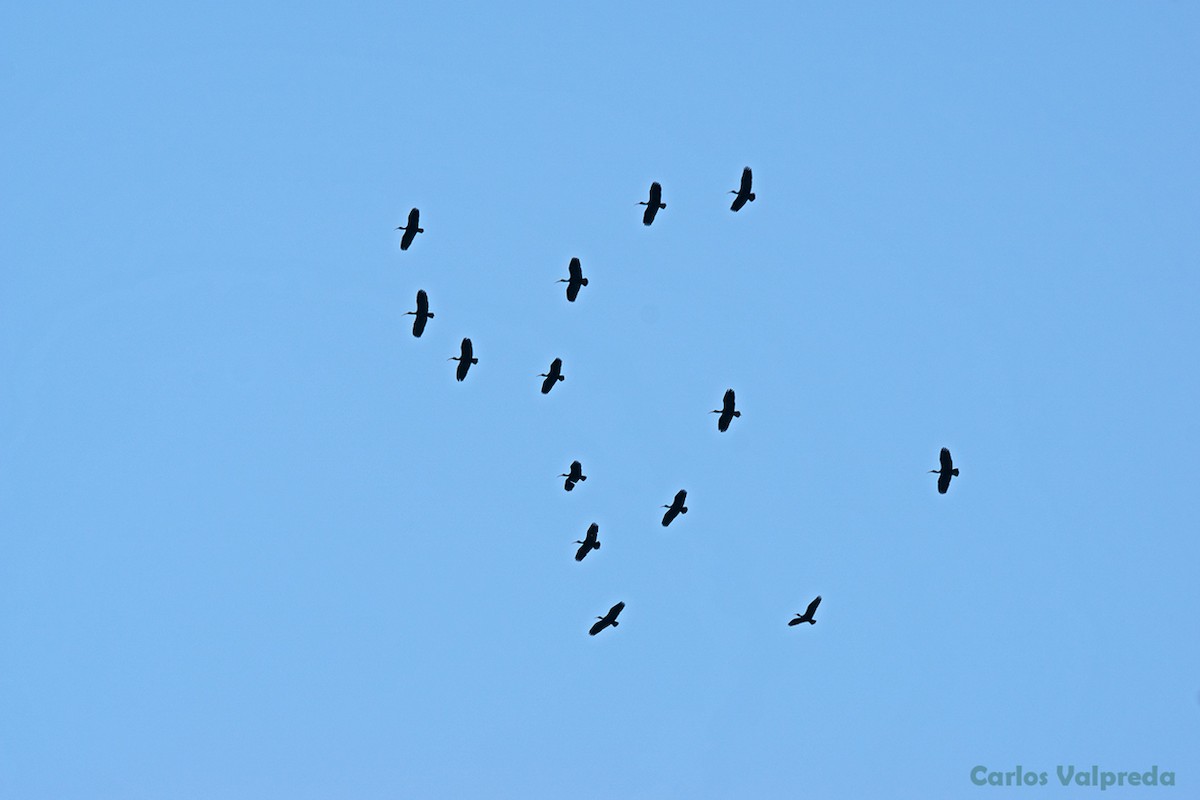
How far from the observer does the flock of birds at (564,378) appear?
10069 centimetres

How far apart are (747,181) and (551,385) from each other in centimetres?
1191

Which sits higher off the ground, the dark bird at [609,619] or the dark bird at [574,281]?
the dark bird at [574,281]

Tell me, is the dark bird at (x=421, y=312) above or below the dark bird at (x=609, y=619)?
above

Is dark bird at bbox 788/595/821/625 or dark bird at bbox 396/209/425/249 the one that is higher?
dark bird at bbox 396/209/425/249

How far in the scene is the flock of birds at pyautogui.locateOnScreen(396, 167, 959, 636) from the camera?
330ft

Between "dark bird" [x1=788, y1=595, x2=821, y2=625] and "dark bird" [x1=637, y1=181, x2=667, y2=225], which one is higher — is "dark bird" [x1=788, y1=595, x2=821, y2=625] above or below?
below

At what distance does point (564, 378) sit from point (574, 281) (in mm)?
5384

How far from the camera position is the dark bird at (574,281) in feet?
330

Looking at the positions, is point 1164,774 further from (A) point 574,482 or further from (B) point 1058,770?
(A) point 574,482

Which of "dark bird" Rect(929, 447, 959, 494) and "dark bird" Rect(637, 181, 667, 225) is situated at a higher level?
"dark bird" Rect(637, 181, 667, 225)

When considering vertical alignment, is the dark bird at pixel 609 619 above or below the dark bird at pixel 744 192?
below

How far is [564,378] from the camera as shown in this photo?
104562 mm

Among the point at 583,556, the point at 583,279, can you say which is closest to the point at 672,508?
the point at 583,556

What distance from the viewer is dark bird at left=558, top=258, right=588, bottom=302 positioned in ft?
330
